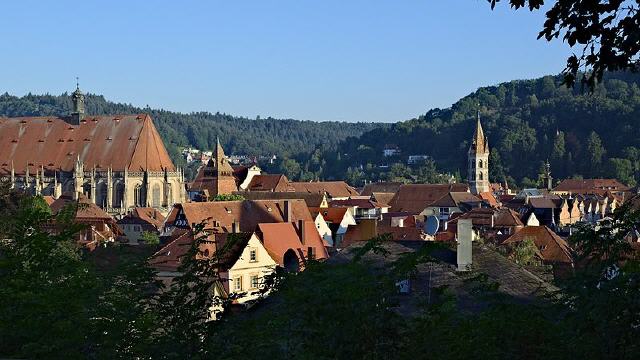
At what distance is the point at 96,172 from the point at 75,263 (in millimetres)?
84223

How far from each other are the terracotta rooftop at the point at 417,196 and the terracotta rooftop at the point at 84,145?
28.4 meters

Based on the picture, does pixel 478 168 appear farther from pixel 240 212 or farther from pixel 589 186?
pixel 240 212

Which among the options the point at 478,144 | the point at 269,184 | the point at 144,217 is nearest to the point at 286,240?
the point at 144,217

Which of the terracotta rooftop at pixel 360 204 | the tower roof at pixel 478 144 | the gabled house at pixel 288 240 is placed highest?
the tower roof at pixel 478 144

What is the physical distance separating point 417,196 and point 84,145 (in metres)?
37.5

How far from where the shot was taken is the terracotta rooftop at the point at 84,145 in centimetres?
9494

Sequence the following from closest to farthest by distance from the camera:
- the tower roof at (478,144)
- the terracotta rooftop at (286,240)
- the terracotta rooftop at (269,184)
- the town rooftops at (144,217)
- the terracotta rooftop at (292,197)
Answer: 1. the terracotta rooftop at (286,240)
2. the town rooftops at (144,217)
3. the terracotta rooftop at (292,197)
4. the terracotta rooftop at (269,184)
5. the tower roof at (478,144)

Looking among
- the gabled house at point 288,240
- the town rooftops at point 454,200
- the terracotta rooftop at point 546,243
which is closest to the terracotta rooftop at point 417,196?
the town rooftops at point 454,200

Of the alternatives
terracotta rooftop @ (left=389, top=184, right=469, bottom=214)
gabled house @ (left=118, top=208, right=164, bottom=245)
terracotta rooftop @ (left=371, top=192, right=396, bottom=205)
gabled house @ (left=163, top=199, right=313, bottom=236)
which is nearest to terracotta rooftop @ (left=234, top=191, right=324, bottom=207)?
gabled house @ (left=118, top=208, right=164, bottom=245)

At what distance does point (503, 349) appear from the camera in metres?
9.23

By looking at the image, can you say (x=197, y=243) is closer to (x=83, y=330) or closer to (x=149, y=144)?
(x=83, y=330)

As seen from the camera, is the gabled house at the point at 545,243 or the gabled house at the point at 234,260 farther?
the gabled house at the point at 545,243

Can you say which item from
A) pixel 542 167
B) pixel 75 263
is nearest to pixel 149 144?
pixel 75 263

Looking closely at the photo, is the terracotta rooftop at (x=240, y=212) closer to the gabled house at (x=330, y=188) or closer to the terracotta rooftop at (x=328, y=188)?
the terracotta rooftop at (x=328, y=188)
